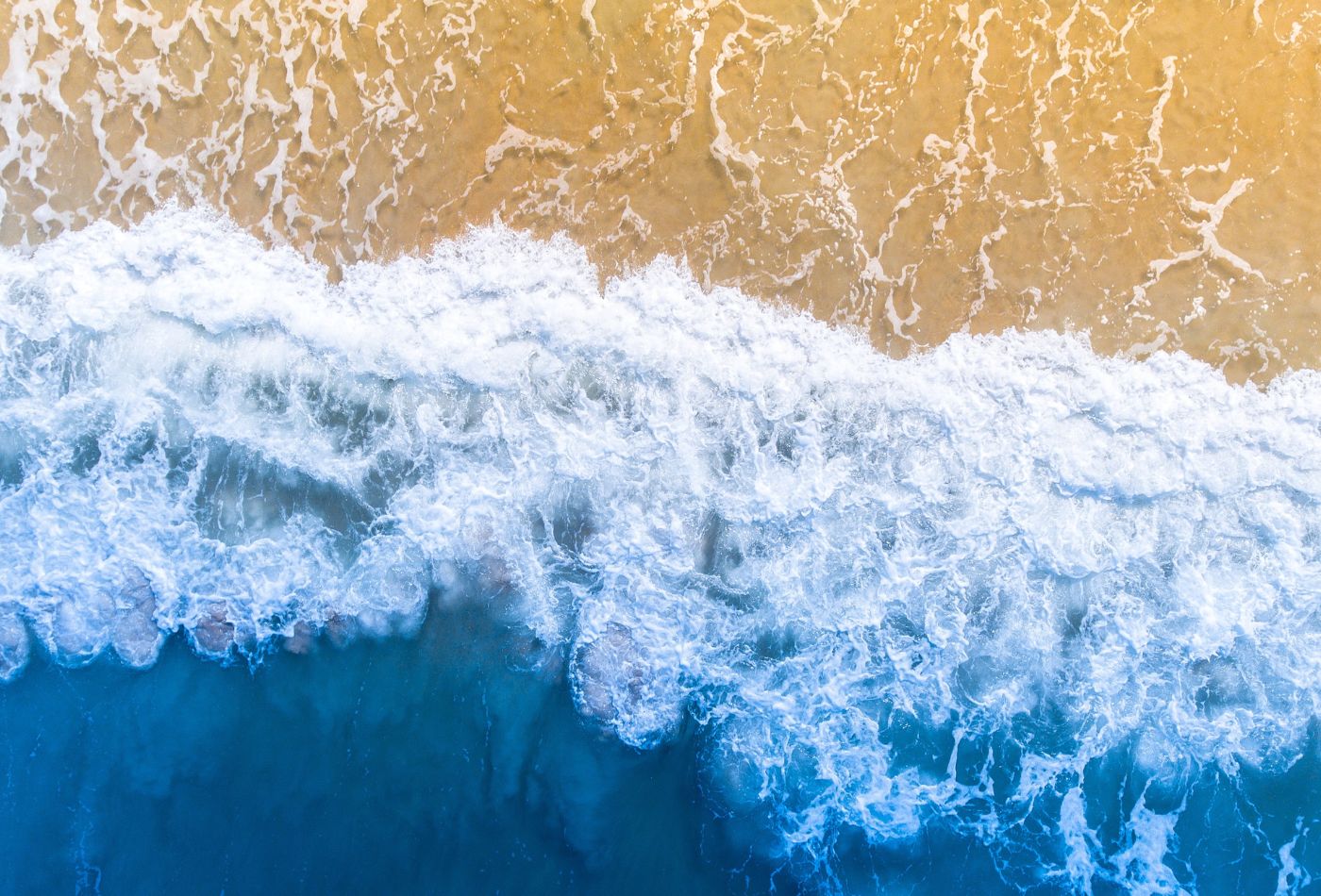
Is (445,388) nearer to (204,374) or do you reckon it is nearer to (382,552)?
(382,552)

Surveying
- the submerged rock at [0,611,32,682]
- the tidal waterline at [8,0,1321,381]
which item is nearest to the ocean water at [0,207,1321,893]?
the submerged rock at [0,611,32,682]

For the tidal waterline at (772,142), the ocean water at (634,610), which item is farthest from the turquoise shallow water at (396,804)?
the tidal waterline at (772,142)

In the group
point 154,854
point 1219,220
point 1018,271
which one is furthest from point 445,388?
point 1219,220

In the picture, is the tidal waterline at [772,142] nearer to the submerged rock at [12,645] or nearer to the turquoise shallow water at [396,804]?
the submerged rock at [12,645]

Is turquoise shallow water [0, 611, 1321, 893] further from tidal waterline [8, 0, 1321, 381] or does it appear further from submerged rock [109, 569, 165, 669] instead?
tidal waterline [8, 0, 1321, 381]

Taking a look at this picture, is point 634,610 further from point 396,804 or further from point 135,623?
point 135,623

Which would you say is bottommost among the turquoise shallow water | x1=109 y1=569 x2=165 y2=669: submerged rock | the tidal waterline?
the turquoise shallow water
